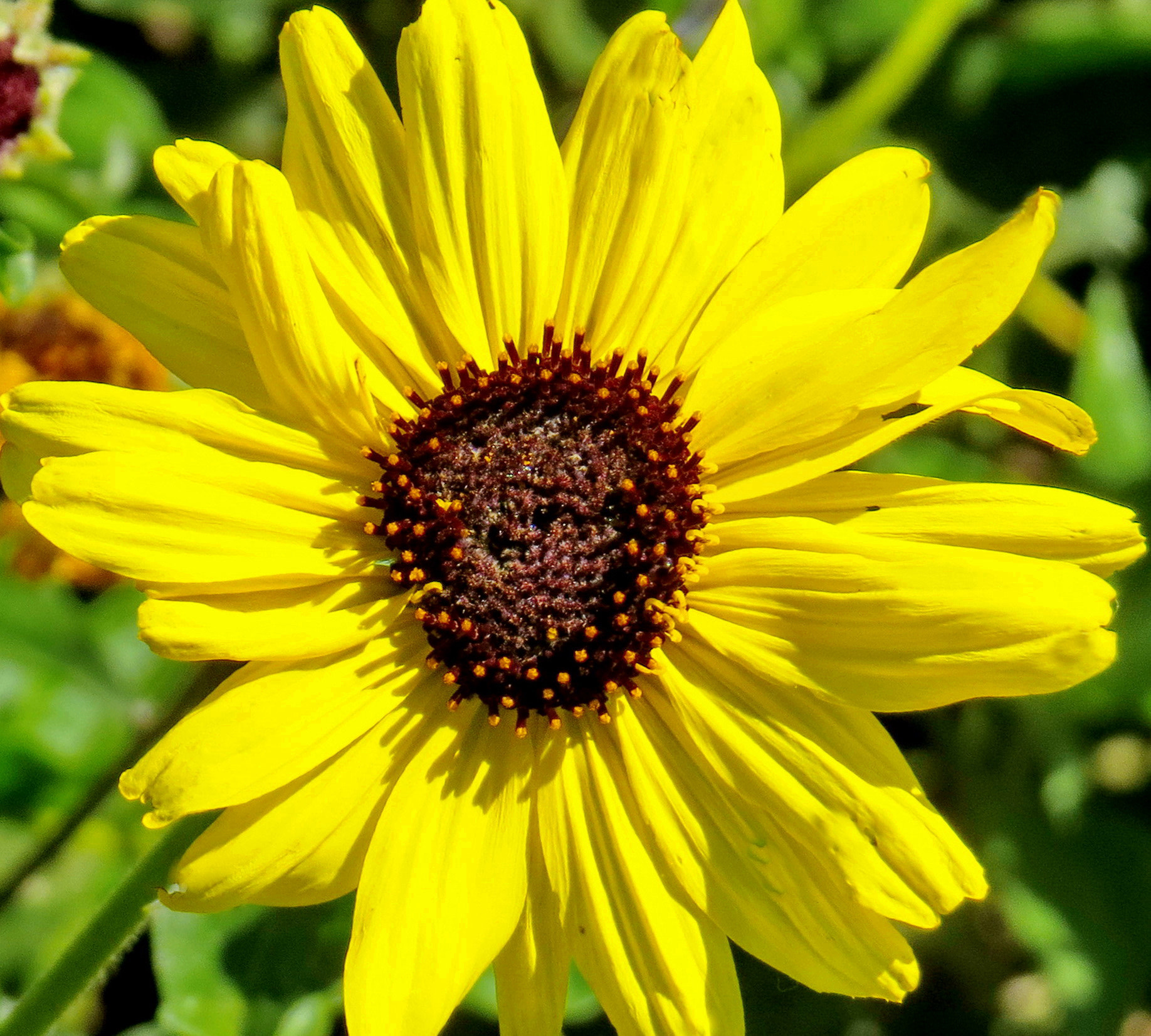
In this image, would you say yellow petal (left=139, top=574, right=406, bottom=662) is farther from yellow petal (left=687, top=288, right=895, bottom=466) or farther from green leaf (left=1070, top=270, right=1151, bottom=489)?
green leaf (left=1070, top=270, right=1151, bottom=489)

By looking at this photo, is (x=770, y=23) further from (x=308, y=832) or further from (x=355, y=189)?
(x=308, y=832)

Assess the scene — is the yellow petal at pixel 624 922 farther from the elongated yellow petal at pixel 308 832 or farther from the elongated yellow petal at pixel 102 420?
the elongated yellow petal at pixel 102 420

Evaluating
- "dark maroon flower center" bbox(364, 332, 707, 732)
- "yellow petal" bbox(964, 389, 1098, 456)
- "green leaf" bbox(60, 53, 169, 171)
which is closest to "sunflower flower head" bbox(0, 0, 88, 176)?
"green leaf" bbox(60, 53, 169, 171)

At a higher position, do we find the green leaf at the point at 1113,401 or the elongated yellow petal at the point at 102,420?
the green leaf at the point at 1113,401

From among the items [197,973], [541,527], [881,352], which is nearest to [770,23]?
[881,352]

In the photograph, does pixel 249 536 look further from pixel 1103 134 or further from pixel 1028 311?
pixel 1103 134

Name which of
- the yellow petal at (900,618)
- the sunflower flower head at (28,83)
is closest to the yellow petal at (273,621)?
the yellow petal at (900,618)
